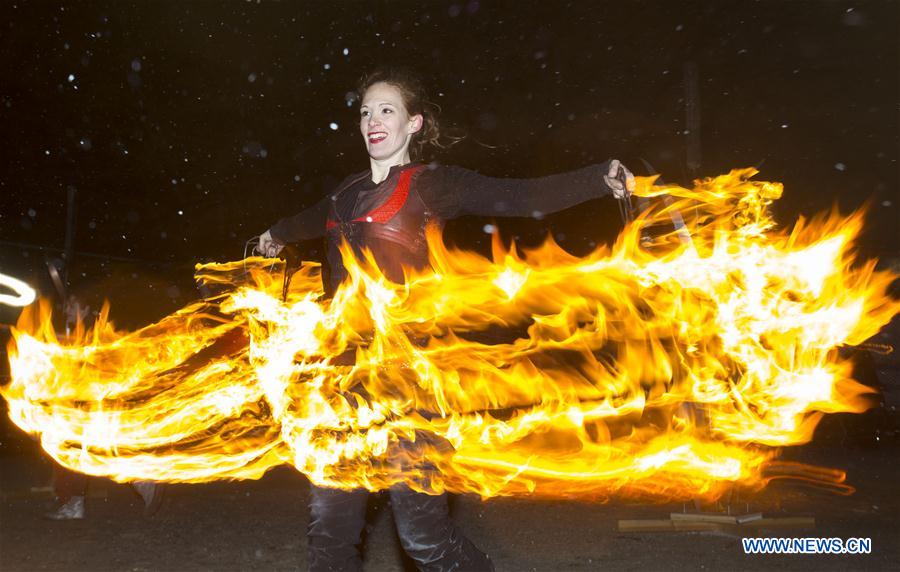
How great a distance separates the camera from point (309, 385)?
9.13 ft

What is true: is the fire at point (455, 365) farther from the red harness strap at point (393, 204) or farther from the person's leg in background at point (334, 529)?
the red harness strap at point (393, 204)

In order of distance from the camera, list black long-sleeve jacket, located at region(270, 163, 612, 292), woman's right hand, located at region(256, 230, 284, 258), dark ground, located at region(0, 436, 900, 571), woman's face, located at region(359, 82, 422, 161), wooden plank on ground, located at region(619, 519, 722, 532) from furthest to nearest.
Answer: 1. wooden plank on ground, located at region(619, 519, 722, 532)
2. dark ground, located at region(0, 436, 900, 571)
3. woman's right hand, located at region(256, 230, 284, 258)
4. woman's face, located at region(359, 82, 422, 161)
5. black long-sleeve jacket, located at region(270, 163, 612, 292)

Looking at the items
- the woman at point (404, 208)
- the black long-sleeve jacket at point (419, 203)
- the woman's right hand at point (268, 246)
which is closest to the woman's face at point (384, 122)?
the woman at point (404, 208)

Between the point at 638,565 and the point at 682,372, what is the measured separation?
A: 1.26 m

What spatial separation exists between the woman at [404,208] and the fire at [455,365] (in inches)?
3.7

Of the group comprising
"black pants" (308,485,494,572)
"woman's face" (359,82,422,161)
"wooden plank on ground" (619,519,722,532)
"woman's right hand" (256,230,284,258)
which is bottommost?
"wooden plank on ground" (619,519,722,532)

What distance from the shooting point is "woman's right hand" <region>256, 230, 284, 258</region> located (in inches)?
131

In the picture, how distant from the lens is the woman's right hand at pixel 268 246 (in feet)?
10.9

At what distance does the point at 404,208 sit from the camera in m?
2.73

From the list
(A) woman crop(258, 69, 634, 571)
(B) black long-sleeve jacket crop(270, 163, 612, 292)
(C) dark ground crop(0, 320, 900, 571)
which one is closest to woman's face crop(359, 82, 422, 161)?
(A) woman crop(258, 69, 634, 571)

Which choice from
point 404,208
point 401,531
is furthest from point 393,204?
point 401,531

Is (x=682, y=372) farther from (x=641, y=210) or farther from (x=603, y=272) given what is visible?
(x=641, y=210)

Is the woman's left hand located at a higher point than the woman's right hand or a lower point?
higher

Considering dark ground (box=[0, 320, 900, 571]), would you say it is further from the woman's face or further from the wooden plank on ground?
the woman's face
